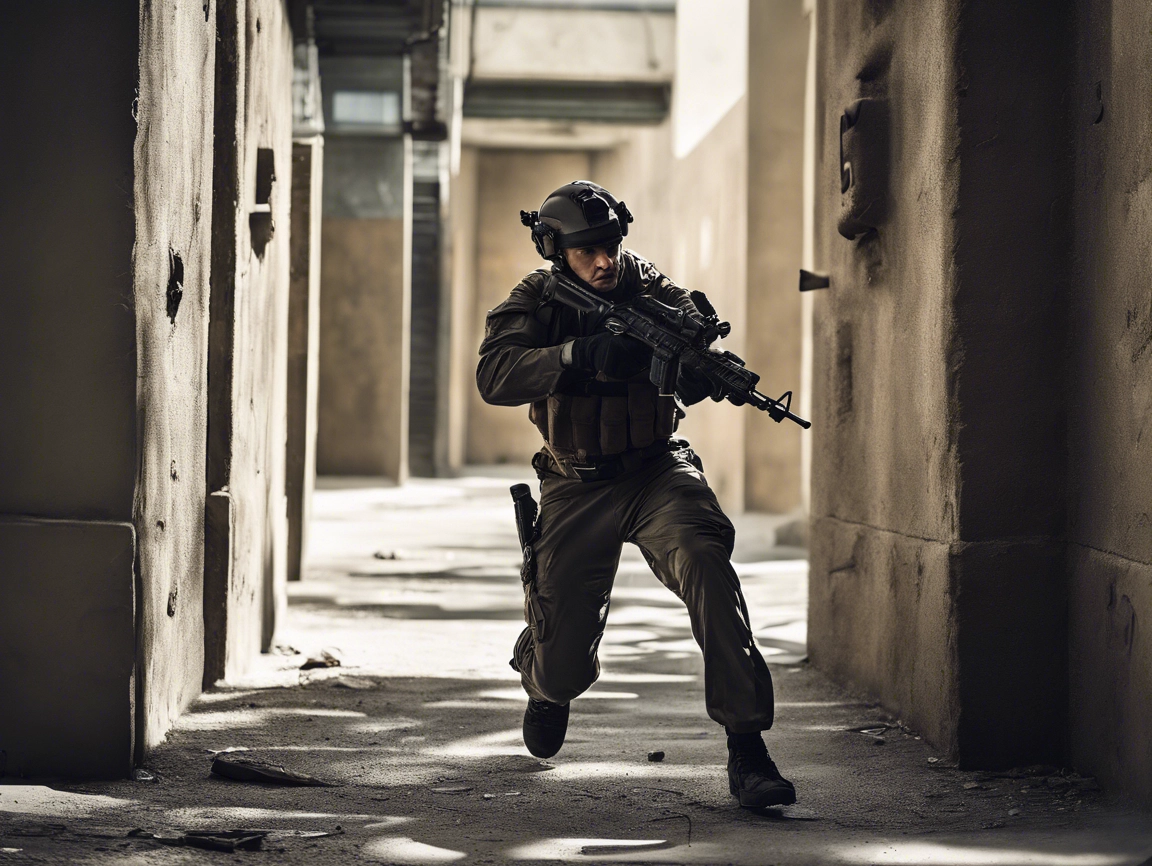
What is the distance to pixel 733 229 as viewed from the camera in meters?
15.6

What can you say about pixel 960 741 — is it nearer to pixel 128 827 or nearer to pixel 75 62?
pixel 128 827

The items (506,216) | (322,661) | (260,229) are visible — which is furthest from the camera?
(506,216)

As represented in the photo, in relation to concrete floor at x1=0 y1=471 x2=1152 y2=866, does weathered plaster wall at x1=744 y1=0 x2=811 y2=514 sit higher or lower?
higher

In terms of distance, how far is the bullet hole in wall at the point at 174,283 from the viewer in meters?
3.93

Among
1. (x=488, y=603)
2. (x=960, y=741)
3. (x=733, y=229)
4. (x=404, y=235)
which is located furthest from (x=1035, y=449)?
(x=404, y=235)

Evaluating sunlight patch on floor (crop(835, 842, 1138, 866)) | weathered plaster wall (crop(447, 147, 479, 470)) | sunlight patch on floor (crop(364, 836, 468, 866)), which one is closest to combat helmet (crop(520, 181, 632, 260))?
sunlight patch on floor (crop(364, 836, 468, 866))

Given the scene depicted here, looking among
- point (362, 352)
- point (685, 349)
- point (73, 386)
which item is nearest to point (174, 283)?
point (73, 386)

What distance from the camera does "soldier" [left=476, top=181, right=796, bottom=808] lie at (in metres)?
3.58

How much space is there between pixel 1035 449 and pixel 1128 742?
2.87 ft

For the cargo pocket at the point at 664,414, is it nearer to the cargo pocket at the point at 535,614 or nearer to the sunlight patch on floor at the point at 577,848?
the cargo pocket at the point at 535,614

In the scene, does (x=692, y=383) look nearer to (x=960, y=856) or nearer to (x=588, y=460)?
(x=588, y=460)

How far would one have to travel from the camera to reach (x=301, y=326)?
8.00m

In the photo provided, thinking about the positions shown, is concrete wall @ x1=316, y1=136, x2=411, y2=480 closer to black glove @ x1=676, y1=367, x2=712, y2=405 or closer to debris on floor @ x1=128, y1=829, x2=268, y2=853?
black glove @ x1=676, y1=367, x2=712, y2=405

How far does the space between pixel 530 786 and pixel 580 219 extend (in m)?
1.57
